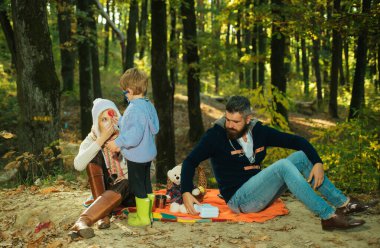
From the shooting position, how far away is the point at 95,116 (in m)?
5.26

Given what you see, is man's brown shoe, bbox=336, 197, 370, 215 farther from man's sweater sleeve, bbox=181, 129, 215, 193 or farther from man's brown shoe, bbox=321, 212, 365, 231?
man's sweater sleeve, bbox=181, 129, 215, 193

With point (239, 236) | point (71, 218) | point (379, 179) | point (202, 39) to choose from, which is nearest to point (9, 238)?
point (71, 218)

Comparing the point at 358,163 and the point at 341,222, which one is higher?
the point at 341,222

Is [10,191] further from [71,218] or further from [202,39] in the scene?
[202,39]

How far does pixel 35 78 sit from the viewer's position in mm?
7691

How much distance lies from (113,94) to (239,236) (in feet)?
60.1

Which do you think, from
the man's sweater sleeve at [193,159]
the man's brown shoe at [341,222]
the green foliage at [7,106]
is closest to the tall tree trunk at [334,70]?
the green foliage at [7,106]

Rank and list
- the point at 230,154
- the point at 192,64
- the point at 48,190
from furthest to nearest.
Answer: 1. the point at 192,64
2. the point at 48,190
3. the point at 230,154

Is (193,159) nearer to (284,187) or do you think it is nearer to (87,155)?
(284,187)

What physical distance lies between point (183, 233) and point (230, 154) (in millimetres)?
1062

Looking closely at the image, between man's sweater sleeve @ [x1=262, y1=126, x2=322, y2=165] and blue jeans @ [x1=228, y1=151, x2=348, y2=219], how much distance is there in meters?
0.11

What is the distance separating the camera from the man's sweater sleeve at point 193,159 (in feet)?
16.1

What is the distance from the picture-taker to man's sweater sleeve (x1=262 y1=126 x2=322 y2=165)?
491cm

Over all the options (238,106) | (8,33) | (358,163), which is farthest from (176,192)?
(8,33)
